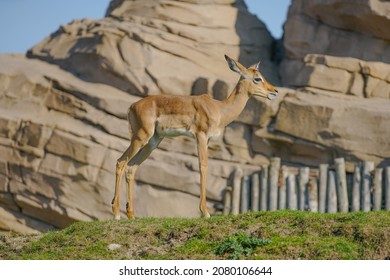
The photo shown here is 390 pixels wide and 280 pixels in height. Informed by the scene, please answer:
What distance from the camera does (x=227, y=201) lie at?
67.3 feet

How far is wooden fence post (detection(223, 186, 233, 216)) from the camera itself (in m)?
20.4

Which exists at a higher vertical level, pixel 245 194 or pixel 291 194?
pixel 291 194

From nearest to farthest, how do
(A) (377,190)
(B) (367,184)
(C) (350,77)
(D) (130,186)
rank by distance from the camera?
(D) (130,186) < (A) (377,190) < (B) (367,184) < (C) (350,77)

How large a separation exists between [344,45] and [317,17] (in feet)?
3.87

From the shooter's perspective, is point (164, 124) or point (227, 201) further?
point (227, 201)

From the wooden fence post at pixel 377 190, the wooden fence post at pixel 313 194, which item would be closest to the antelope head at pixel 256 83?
the wooden fence post at pixel 377 190

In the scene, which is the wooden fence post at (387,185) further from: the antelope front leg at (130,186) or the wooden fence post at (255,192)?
the antelope front leg at (130,186)

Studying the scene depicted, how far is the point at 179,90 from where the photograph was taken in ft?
71.7

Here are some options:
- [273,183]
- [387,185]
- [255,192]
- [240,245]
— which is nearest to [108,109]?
[255,192]

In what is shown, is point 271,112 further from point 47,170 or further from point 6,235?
point 6,235

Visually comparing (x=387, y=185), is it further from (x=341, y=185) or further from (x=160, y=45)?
(x=160, y=45)

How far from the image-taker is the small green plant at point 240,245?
10586 mm

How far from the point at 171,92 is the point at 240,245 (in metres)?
11.4
